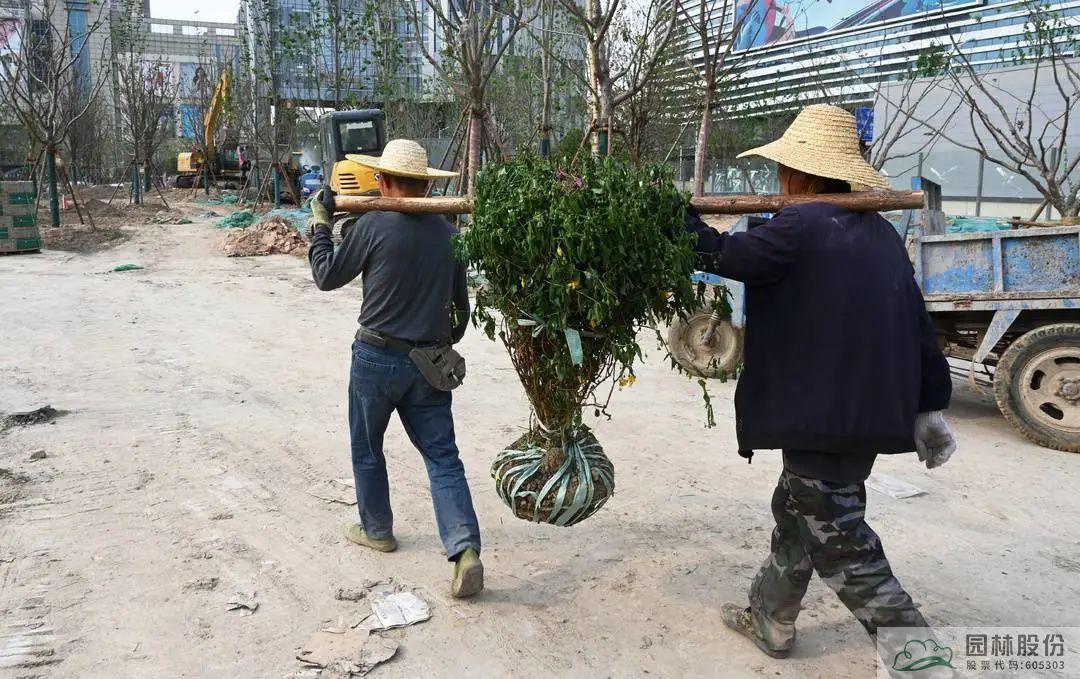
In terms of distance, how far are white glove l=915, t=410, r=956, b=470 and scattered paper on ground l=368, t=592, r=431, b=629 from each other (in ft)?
6.35

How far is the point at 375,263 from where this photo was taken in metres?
3.50

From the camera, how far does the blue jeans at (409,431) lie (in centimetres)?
343

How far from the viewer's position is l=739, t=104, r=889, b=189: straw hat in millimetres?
2717

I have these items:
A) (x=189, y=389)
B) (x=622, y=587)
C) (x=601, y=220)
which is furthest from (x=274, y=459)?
(x=601, y=220)

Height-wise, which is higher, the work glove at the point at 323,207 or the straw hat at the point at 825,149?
the straw hat at the point at 825,149

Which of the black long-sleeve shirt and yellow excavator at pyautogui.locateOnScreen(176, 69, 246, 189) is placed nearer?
the black long-sleeve shirt

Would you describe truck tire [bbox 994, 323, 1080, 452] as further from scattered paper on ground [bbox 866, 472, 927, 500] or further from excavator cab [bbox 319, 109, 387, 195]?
excavator cab [bbox 319, 109, 387, 195]

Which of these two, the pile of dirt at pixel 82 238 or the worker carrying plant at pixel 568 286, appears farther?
the pile of dirt at pixel 82 238

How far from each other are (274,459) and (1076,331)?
16.7 ft

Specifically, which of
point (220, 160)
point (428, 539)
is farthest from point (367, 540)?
point (220, 160)

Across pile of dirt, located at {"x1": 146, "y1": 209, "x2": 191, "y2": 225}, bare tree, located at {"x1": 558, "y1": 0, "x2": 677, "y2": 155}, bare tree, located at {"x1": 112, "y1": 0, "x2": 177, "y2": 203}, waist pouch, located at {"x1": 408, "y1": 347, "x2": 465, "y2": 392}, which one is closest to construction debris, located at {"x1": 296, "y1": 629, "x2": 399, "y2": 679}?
waist pouch, located at {"x1": 408, "y1": 347, "x2": 465, "y2": 392}

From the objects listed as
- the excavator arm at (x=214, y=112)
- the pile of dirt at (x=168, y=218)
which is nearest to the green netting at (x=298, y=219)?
the pile of dirt at (x=168, y=218)

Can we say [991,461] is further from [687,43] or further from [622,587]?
[687,43]

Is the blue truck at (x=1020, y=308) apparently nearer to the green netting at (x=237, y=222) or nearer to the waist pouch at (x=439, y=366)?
the waist pouch at (x=439, y=366)
